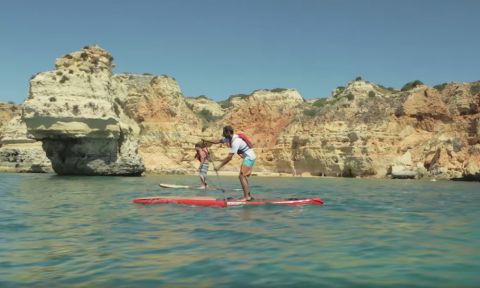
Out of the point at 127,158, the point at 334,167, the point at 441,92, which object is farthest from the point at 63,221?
the point at 441,92

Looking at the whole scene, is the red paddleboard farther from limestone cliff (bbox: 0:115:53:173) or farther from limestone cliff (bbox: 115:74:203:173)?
limestone cliff (bbox: 115:74:203:173)

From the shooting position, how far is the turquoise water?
526cm

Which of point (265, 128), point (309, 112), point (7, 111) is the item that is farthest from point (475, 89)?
point (7, 111)

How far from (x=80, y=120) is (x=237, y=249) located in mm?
31583

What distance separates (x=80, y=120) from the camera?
3609 cm

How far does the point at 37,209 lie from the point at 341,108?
49572 mm

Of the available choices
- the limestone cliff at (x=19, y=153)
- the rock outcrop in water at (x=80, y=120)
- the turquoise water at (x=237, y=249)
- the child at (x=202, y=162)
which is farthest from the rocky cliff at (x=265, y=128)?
the turquoise water at (x=237, y=249)

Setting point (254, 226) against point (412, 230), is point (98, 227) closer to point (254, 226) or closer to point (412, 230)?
point (254, 226)

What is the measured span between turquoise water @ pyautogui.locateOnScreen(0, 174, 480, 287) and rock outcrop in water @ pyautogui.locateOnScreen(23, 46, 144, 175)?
25.2 m

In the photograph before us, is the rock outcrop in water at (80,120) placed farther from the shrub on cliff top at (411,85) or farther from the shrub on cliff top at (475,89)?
the shrub on cliff top at (411,85)

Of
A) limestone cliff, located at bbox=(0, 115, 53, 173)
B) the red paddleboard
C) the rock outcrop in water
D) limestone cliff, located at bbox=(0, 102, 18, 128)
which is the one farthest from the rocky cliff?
limestone cliff, located at bbox=(0, 102, 18, 128)

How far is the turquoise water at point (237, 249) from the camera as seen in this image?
17.3 ft

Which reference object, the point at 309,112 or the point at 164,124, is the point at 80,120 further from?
the point at 309,112

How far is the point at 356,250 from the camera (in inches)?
268
